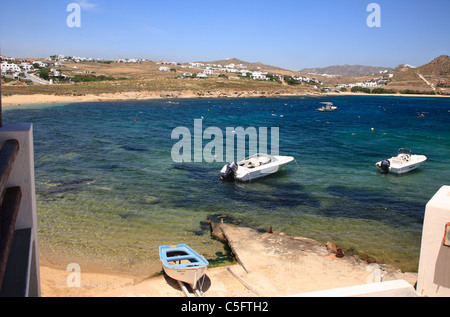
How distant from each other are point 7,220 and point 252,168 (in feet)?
66.3

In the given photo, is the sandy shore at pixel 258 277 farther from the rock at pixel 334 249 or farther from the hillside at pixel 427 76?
the hillside at pixel 427 76

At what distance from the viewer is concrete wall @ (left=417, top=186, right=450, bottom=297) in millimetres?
5918

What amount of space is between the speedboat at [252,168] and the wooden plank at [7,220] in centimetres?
1830

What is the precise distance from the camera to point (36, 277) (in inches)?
153

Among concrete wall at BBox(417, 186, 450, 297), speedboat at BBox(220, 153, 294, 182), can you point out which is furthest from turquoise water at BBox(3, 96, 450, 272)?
concrete wall at BBox(417, 186, 450, 297)

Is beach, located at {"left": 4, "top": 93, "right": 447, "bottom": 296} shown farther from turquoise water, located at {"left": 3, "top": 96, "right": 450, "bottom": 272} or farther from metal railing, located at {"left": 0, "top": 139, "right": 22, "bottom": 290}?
metal railing, located at {"left": 0, "top": 139, "right": 22, "bottom": 290}

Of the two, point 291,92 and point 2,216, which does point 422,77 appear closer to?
point 291,92

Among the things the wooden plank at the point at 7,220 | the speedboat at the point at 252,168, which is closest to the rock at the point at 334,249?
the speedboat at the point at 252,168

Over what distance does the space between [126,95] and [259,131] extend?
49395 millimetres

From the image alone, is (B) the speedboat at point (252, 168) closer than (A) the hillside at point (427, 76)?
Yes

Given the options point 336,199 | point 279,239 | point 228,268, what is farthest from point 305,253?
point 336,199

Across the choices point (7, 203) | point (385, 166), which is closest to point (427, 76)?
point (385, 166)

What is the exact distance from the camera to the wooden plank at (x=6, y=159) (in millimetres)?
2582

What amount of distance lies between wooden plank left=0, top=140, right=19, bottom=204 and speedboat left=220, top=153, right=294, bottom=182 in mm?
18322
